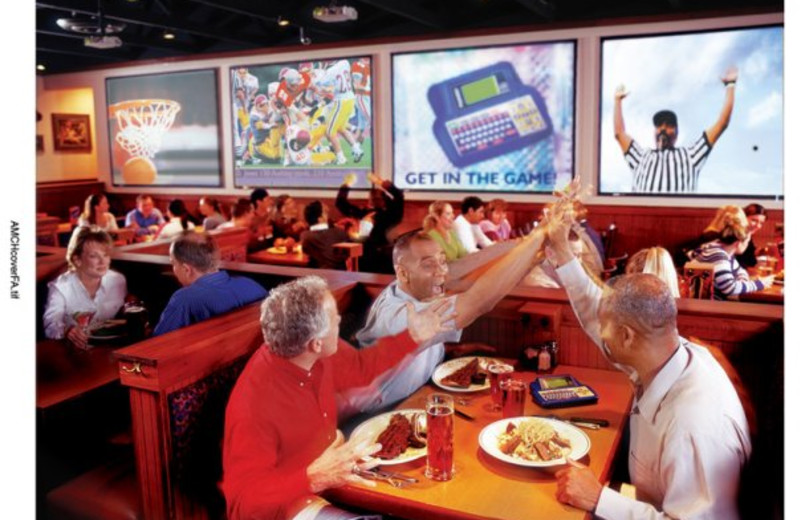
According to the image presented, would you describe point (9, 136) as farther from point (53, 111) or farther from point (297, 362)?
point (53, 111)

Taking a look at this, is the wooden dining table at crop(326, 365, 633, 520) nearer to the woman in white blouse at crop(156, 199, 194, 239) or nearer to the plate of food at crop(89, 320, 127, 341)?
the plate of food at crop(89, 320, 127, 341)

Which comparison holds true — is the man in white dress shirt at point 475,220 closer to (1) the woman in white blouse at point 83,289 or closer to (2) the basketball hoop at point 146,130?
(1) the woman in white blouse at point 83,289

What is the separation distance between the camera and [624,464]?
1.50 metres

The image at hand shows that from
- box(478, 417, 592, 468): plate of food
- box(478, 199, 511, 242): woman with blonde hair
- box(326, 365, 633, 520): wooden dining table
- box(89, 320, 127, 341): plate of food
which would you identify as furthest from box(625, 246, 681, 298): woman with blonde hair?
box(478, 199, 511, 242): woman with blonde hair

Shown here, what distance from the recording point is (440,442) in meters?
1.24

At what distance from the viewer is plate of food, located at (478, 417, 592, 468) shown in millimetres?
1273

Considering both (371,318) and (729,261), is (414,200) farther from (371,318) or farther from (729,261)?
(371,318)

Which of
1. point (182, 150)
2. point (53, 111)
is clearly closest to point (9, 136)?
point (182, 150)

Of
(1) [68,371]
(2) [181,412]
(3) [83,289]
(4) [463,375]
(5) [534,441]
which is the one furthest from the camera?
(3) [83,289]

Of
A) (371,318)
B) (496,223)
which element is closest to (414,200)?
(496,223)

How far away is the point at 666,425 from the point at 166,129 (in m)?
7.13

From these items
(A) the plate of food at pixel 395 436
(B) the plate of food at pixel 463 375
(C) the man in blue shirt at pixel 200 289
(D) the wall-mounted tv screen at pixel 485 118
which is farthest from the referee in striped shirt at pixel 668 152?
(A) the plate of food at pixel 395 436

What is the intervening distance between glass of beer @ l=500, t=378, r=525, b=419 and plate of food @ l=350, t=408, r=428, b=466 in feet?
0.62

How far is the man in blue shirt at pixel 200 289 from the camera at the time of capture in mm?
1890
